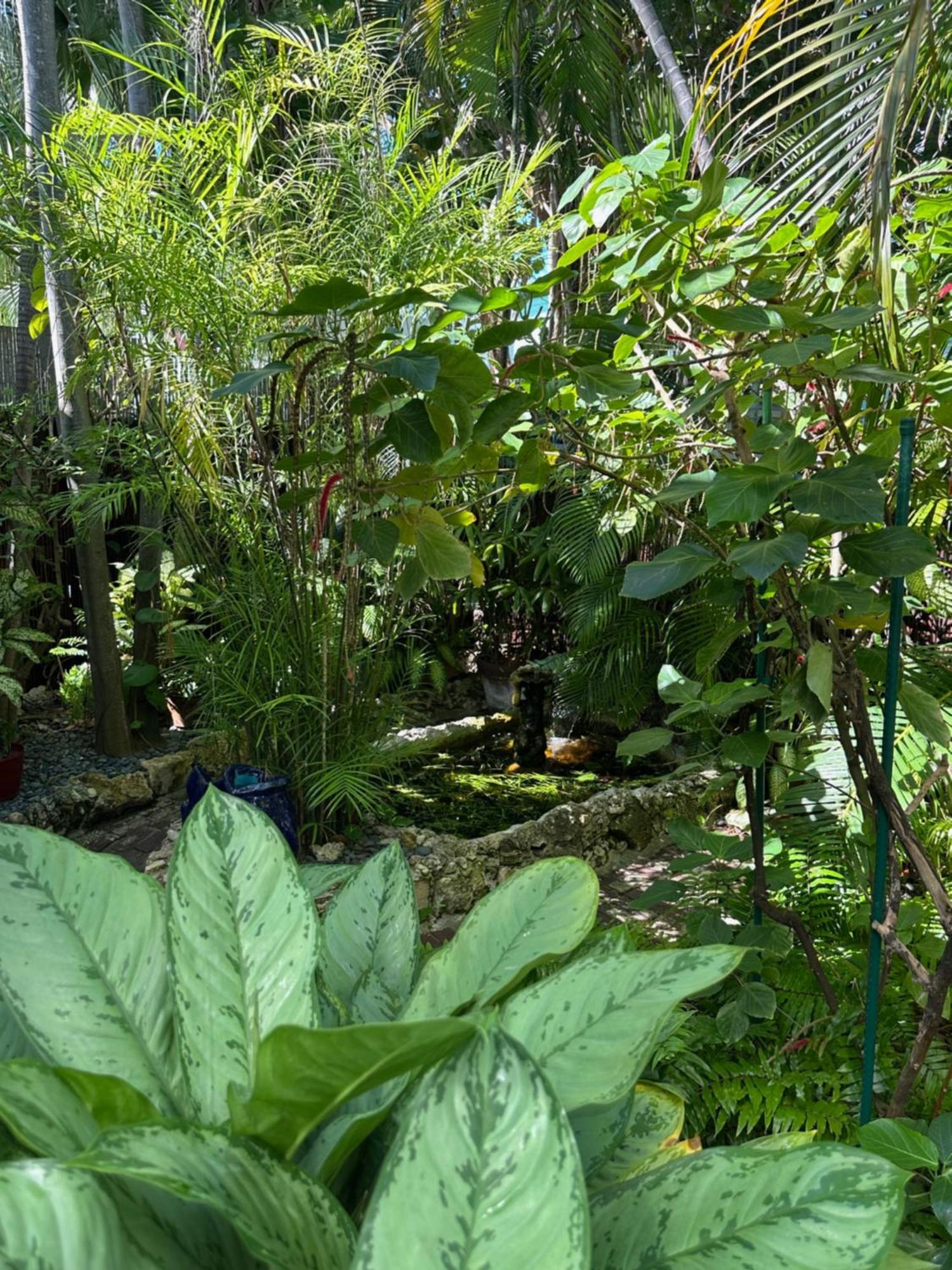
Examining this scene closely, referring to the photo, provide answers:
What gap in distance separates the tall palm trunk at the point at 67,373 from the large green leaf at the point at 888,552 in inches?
116

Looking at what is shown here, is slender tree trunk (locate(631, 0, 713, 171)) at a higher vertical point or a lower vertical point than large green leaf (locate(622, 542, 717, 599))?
higher

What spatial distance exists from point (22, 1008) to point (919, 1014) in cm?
170

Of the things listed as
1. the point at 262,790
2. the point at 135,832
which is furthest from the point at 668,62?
the point at 135,832

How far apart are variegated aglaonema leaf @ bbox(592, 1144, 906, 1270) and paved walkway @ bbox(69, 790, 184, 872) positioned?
10.2 ft

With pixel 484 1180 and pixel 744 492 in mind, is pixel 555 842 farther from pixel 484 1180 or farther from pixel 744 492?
pixel 484 1180

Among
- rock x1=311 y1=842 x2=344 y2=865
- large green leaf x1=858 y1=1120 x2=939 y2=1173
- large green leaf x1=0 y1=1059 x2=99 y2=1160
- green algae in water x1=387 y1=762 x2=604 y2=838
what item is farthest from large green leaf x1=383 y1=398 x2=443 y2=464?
green algae in water x1=387 y1=762 x2=604 y2=838

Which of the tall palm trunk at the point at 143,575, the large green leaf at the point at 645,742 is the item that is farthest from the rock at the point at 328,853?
the large green leaf at the point at 645,742

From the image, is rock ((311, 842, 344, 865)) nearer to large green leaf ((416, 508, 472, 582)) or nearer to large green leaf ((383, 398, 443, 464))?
large green leaf ((416, 508, 472, 582))

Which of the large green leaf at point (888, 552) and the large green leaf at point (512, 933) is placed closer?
the large green leaf at point (512, 933)

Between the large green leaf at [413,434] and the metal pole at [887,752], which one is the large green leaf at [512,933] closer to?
the large green leaf at [413,434]

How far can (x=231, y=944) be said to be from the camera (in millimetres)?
445

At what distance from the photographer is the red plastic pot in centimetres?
366

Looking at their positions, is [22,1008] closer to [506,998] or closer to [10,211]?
[506,998]

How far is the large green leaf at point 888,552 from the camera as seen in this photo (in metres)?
0.97
